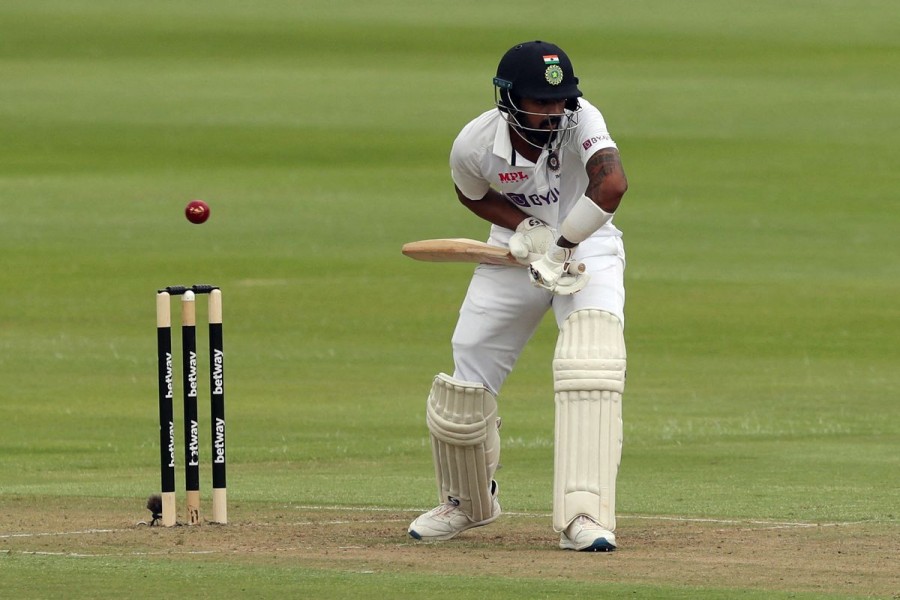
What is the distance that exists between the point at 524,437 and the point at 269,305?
8305 millimetres

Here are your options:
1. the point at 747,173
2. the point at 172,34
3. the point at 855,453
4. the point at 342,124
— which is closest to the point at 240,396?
the point at 855,453

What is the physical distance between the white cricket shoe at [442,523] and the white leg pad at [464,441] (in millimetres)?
24

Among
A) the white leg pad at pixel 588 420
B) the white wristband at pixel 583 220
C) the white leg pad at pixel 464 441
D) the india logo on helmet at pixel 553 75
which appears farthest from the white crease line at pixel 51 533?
the india logo on helmet at pixel 553 75

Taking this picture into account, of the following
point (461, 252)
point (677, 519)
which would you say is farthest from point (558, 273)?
point (677, 519)

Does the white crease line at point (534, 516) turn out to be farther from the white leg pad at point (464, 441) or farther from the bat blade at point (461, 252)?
the bat blade at point (461, 252)

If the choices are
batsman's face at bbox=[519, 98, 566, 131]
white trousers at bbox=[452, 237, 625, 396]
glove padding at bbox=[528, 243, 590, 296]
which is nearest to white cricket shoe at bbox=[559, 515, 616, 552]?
white trousers at bbox=[452, 237, 625, 396]

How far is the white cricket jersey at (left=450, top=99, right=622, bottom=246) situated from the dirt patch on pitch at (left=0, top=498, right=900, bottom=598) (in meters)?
1.18

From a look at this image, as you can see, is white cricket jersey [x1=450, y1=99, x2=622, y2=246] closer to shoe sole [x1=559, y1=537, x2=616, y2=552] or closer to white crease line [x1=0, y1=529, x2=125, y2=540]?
shoe sole [x1=559, y1=537, x2=616, y2=552]

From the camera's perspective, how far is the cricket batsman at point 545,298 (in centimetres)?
640

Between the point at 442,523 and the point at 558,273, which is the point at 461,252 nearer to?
the point at 558,273

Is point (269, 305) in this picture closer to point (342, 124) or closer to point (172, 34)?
point (342, 124)

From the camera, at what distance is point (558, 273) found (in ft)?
21.3

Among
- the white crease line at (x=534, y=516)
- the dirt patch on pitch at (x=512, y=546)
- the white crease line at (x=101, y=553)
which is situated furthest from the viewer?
the white crease line at (x=534, y=516)

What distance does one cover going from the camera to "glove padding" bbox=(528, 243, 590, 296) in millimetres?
6488
